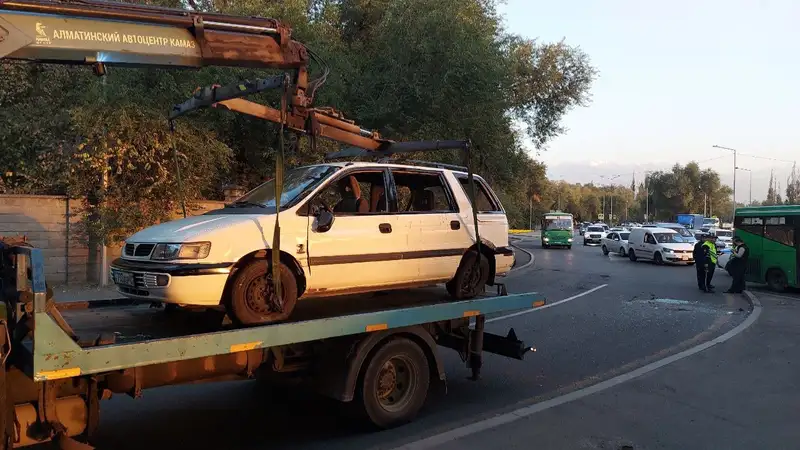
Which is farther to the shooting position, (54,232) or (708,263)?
(708,263)

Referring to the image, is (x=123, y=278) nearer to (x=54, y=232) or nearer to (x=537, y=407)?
(x=537, y=407)

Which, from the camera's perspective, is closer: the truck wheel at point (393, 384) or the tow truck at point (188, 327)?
the tow truck at point (188, 327)

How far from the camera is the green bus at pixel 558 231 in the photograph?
40.7 meters

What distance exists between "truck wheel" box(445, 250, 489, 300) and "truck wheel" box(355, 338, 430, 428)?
1088 mm

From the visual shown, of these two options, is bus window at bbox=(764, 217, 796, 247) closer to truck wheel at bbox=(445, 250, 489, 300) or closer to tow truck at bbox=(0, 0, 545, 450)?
tow truck at bbox=(0, 0, 545, 450)

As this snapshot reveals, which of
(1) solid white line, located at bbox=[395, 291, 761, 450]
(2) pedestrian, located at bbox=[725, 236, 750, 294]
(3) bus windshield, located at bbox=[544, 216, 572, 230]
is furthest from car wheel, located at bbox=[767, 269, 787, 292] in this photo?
(3) bus windshield, located at bbox=[544, 216, 572, 230]

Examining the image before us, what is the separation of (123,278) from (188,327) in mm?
708

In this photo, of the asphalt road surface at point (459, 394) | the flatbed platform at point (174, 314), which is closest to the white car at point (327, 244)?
the flatbed platform at point (174, 314)

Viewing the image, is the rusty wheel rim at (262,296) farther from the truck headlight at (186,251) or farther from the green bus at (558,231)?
the green bus at (558,231)

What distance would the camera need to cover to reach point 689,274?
22.5 metres

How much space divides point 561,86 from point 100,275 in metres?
20.5

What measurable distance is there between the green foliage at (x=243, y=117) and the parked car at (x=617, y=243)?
983 cm

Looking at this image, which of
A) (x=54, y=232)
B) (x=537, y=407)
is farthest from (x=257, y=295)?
(x=54, y=232)

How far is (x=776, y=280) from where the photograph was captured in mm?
17359
